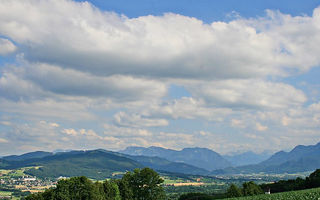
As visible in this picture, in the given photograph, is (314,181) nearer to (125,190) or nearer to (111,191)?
(125,190)

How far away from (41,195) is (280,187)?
11769cm

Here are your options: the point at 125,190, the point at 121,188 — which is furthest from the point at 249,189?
the point at 121,188

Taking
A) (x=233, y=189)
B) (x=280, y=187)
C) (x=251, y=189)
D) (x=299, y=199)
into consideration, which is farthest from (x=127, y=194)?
(x=280, y=187)

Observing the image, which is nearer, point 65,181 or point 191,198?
point 65,181

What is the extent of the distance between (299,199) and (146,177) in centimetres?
6625

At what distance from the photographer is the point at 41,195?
97.7m

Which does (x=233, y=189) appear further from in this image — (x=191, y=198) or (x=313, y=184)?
(x=191, y=198)

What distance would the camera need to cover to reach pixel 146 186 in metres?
112

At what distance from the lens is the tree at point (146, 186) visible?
11188 centimetres

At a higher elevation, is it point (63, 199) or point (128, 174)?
point (128, 174)

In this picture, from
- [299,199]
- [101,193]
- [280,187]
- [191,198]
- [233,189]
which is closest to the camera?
[299,199]

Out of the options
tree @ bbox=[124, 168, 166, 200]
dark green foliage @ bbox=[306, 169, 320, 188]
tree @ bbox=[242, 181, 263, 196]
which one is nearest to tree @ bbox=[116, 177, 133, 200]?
tree @ bbox=[124, 168, 166, 200]

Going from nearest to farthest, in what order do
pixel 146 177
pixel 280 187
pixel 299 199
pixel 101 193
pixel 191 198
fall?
pixel 299 199
pixel 101 193
pixel 146 177
pixel 280 187
pixel 191 198

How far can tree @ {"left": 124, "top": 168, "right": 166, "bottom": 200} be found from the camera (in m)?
112
